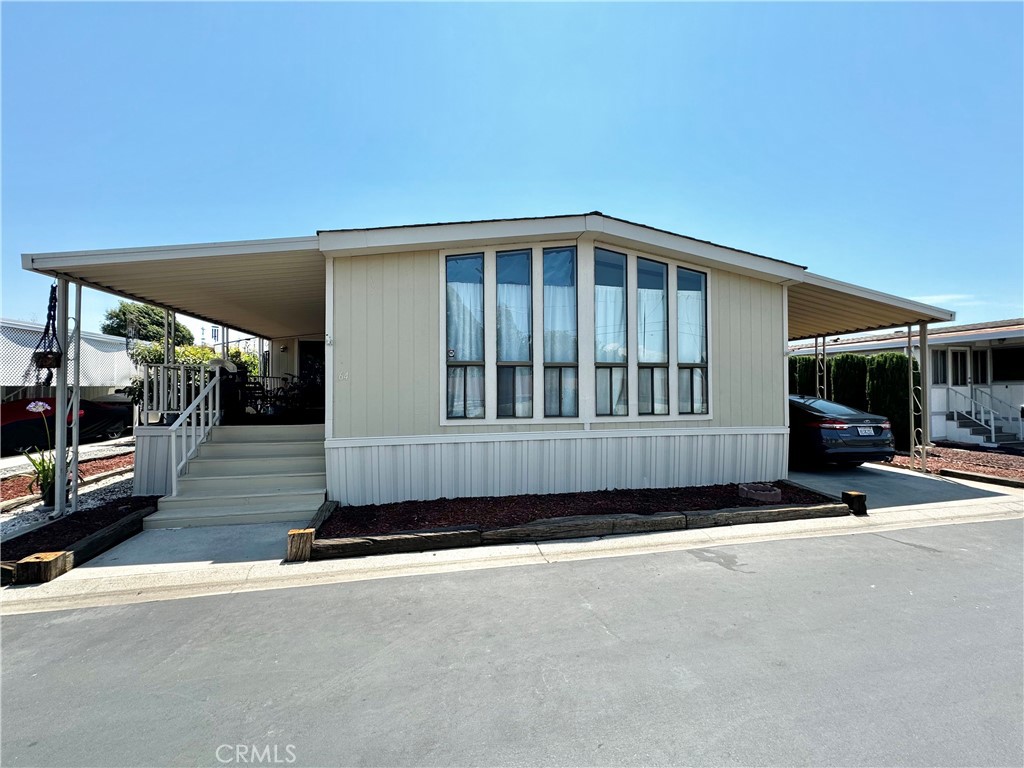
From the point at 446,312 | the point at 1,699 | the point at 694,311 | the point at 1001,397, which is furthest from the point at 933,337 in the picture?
the point at 1,699

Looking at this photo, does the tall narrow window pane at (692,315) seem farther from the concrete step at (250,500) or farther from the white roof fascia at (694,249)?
the concrete step at (250,500)

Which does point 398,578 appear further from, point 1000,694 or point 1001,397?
point 1001,397

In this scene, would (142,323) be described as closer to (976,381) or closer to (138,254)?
(138,254)

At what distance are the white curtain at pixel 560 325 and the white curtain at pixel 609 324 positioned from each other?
0.31 m

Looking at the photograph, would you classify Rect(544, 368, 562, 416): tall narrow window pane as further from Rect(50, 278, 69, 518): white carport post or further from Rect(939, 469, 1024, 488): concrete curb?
Rect(939, 469, 1024, 488): concrete curb

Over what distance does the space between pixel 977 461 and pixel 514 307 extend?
390 inches

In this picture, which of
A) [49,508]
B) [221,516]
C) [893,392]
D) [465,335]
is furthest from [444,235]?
[893,392]

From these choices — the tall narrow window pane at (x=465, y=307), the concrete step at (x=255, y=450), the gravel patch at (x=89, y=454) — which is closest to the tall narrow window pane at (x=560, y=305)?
the tall narrow window pane at (x=465, y=307)

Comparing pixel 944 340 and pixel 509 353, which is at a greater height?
pixel 944 340

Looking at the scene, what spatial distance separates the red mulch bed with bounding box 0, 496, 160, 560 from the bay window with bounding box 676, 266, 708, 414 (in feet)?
22.7

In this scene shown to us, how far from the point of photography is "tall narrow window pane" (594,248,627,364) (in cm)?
651

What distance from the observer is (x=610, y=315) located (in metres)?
6.58

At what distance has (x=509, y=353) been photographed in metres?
6.30

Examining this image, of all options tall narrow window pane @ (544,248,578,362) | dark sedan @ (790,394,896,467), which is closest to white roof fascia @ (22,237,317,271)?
tall narrow window pane @ (544,248,578,362)
